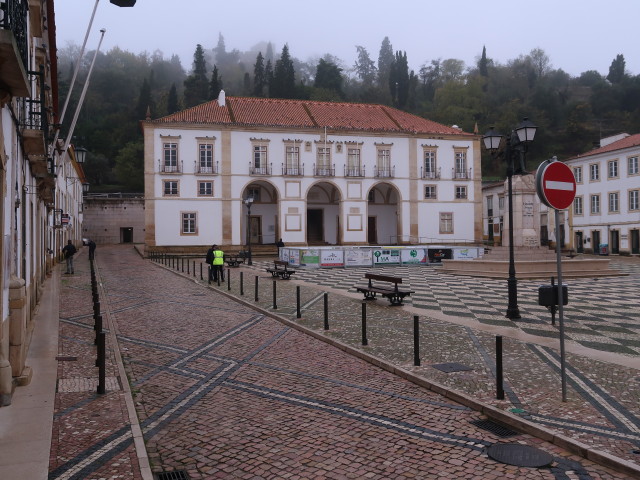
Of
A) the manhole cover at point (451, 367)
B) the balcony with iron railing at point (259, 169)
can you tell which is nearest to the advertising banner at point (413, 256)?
the balcony with iron railing at point (259, 169)

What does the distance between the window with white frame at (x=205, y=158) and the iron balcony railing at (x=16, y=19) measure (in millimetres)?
32617

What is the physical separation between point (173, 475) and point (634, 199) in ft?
138

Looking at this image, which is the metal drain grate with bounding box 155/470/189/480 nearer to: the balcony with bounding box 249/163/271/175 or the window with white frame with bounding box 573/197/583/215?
the balcony with bounding box 249/163/271/175

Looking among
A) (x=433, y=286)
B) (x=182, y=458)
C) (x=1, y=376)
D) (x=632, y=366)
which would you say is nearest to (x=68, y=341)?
(x=1, y=376)

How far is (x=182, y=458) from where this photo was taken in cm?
427

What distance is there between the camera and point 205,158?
38156 millimetres

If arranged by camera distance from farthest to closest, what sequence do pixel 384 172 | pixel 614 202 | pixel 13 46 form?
pixel 384 172 < pixel 614 202 < pixel 13 46

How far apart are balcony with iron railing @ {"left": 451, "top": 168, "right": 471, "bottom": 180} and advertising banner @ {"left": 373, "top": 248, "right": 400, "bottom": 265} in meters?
18.9

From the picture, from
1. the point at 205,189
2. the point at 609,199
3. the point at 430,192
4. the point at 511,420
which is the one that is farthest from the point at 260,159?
the point at 511,420

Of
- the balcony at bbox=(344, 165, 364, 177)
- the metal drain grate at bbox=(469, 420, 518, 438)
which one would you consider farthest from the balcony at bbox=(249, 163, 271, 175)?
the metal drain grate at bbox=(469, 420, 518, 438)

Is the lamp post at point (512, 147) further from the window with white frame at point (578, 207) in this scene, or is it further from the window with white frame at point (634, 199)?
the window with white frame at point (578, 207)

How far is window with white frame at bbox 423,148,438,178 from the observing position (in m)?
43.1

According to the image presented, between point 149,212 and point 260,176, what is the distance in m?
8.56

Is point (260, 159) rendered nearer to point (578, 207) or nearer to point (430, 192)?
point (430, 192)
